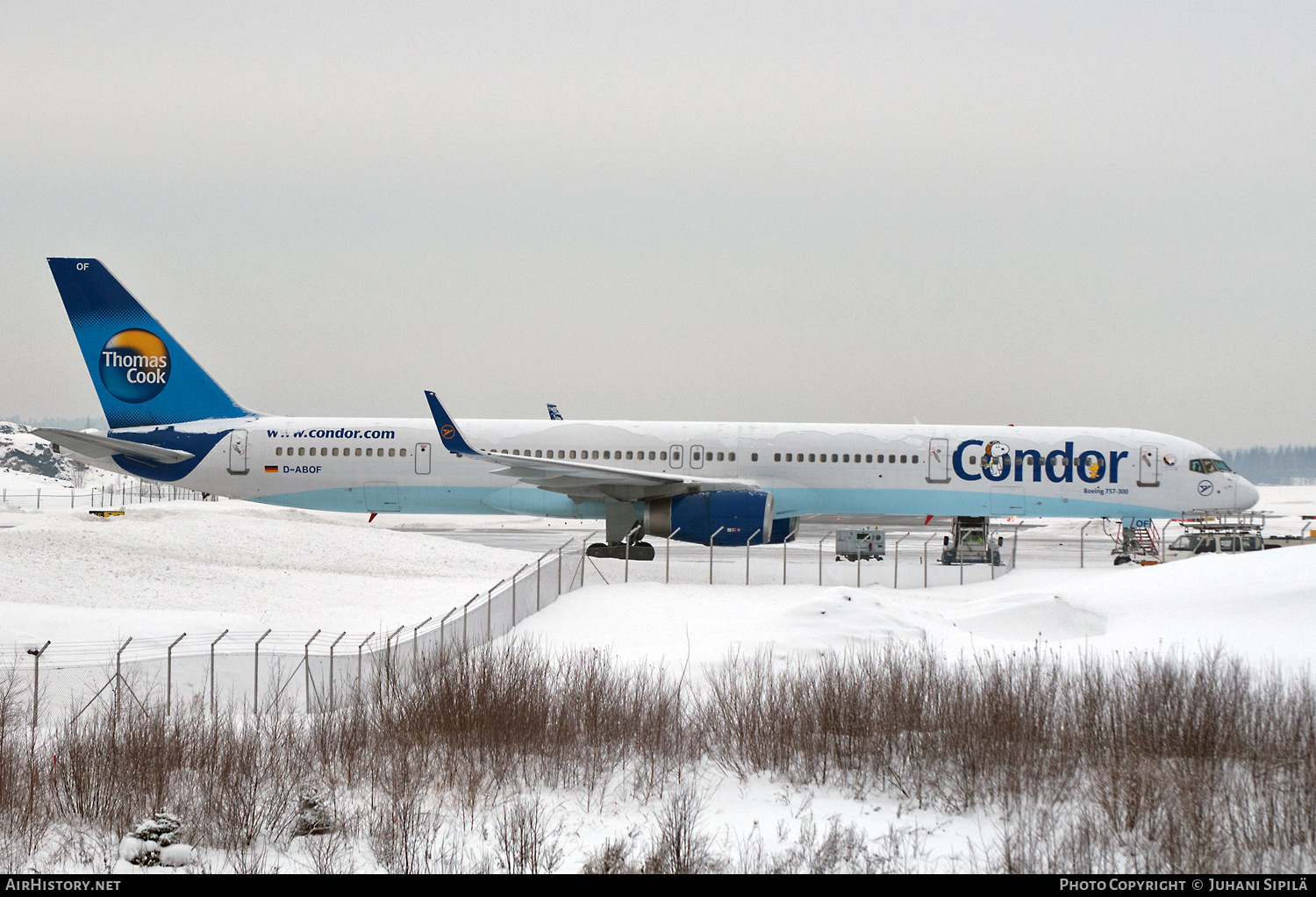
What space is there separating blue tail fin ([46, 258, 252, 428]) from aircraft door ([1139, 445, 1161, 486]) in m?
27.0

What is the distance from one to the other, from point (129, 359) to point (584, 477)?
1582cm

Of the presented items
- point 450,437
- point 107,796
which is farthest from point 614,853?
point 450,437

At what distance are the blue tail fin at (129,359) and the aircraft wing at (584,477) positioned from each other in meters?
9.08

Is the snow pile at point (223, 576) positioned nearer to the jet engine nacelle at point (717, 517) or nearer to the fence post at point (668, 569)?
the fence post at point (668, 569)

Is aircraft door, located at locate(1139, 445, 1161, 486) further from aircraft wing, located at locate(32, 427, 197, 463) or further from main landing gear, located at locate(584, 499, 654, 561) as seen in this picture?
aircraft wing, located at locate(32, 427, 197, 463)

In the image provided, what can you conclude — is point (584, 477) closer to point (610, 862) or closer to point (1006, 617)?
point (1006, 617)

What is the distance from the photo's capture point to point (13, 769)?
352 inches

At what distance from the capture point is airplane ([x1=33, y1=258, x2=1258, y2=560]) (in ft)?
98.0

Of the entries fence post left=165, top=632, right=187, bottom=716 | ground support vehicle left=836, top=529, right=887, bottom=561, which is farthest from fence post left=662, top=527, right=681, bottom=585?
fence post left=165, top=632, right=187, bottom=716

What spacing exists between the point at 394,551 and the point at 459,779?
62.9ft

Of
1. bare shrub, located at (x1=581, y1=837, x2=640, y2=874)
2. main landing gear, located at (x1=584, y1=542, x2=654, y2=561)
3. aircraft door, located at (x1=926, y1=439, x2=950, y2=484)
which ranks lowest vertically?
bare shrub, located at (x1=581, y1=837, x2=640, y2=874)

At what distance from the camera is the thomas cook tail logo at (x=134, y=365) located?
32.1 meters

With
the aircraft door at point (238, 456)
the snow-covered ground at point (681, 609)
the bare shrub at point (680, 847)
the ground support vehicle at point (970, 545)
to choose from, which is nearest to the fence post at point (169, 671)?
the snow-covered ground at point (681, 609)

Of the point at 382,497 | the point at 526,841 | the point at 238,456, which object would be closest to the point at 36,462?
the point at 238,456
